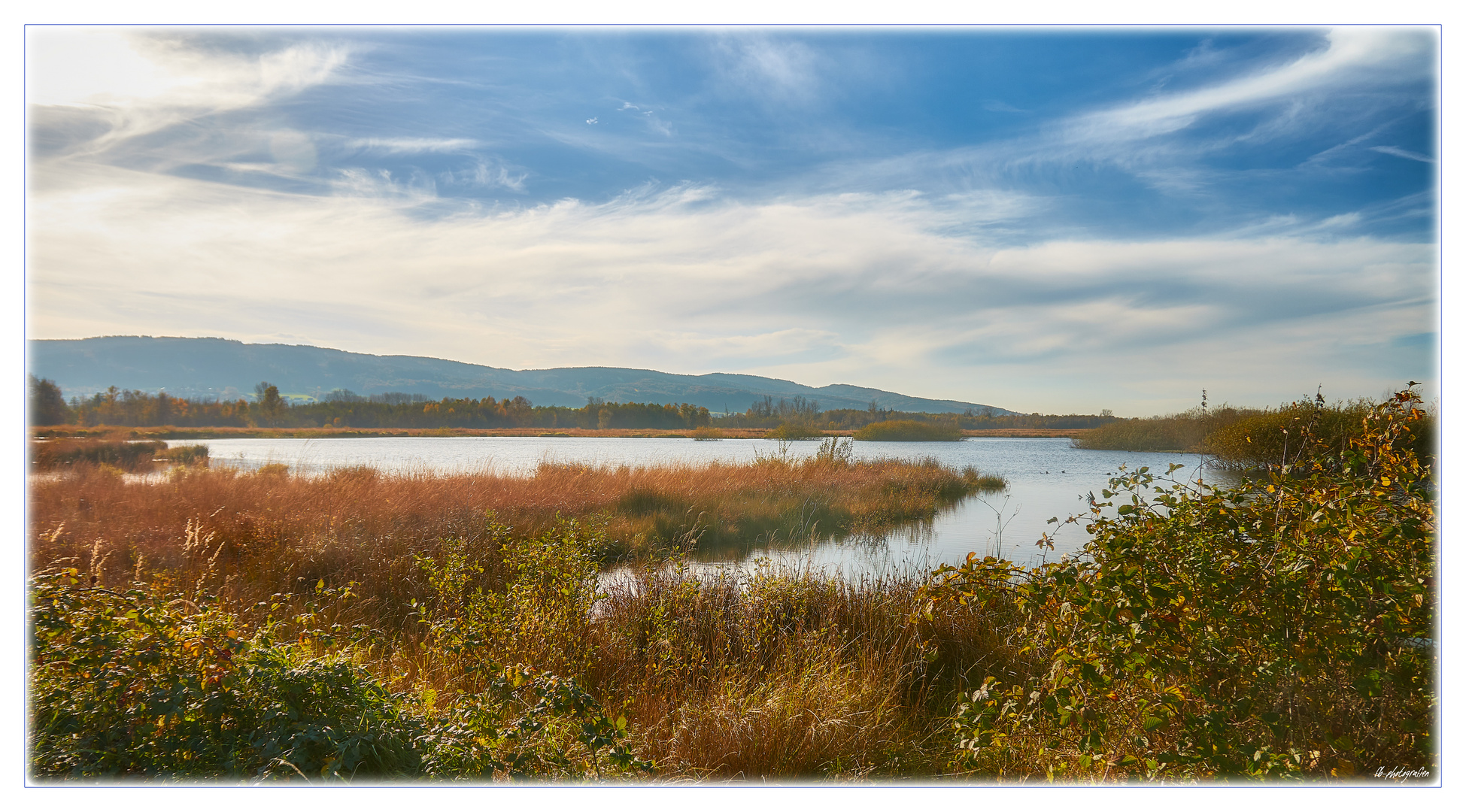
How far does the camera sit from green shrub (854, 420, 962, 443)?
35.0 metres

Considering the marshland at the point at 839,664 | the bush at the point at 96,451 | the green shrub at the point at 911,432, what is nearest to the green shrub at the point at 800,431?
the green shrub at the point at 911,432

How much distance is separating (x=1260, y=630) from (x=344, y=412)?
2740 centimetres

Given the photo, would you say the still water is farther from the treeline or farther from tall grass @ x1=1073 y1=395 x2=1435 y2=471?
the treeline

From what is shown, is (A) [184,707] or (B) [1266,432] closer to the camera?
(A) [184,707]

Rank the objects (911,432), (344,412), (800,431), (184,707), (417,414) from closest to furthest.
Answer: (184,707) < (344,412) < (800,431) < (417,414) < (911,432)

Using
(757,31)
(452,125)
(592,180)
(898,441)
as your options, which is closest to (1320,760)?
(757,31)

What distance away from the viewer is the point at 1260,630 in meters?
2.36

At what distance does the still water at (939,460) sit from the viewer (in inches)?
321

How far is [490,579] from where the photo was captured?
23.1 ft

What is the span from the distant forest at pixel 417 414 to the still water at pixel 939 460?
1.10 m

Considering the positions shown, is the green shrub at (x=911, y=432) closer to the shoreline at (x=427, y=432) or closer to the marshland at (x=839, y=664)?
the shoreline at (x=427, y=432)

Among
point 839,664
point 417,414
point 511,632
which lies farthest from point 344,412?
point 839,664

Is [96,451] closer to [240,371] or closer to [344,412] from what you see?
[240,371]

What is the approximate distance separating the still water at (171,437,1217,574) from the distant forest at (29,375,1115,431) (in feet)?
3.60
